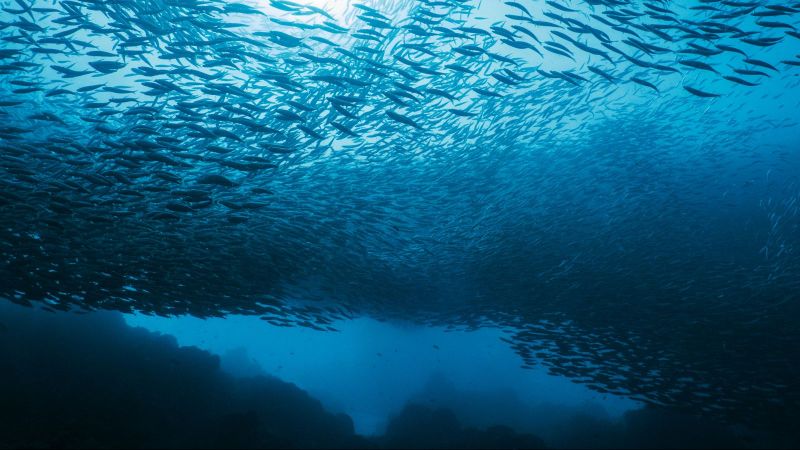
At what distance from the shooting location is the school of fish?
662 cm

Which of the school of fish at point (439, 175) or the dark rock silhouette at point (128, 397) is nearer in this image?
the school of fish at point (439, 175)

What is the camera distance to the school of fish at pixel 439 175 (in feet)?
21.7

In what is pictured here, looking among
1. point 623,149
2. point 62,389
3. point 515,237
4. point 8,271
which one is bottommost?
point 62,389

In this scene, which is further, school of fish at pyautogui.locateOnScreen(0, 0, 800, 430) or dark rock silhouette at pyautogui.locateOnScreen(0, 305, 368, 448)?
dark rock silhouette at pyautogui.locateOnScreen(0, 305, 368, 448)

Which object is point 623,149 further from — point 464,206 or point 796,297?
point 796,297

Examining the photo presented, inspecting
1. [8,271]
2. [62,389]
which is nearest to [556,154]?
[8,271]

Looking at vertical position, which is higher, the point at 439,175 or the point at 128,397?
the point at 439,175

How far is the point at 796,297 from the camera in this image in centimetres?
1084

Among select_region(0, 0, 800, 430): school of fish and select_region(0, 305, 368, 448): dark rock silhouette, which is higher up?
select_region(0, 0, 800, 430): school of fish

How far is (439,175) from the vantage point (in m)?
10.9

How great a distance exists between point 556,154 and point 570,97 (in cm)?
164

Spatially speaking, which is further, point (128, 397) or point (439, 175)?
point (128, 397)

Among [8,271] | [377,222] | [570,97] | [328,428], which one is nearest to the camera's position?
[570,97]

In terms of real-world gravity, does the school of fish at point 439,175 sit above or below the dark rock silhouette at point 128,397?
above
